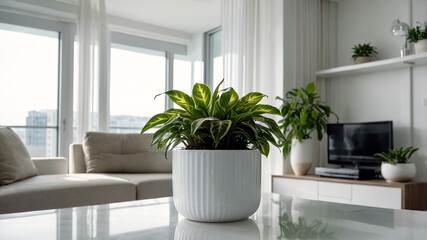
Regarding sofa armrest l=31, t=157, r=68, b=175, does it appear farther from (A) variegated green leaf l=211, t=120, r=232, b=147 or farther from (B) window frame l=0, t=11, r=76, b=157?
(A) variegated green leaf l=211, t=120, r=232, b=147

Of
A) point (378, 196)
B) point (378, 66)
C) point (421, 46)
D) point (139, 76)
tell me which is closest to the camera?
point (378, 196)

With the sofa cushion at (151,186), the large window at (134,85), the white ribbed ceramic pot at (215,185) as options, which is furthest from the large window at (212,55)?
the white ribbed ceramic pot at (215,185)

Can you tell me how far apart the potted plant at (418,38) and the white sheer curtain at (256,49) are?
1.26 m

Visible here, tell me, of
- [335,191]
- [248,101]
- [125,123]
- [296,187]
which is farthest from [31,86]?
[248,101]

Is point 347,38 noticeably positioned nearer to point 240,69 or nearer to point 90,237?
point 240,69

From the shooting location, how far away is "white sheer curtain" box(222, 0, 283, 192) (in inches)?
168

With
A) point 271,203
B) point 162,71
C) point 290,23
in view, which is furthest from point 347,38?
point 271,203

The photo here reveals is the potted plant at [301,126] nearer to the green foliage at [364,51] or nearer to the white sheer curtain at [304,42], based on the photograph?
the white sheer curtain at [304,42]

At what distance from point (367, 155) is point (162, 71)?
134 inches

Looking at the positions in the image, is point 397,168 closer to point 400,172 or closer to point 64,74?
point 400,172

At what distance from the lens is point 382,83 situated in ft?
13.3

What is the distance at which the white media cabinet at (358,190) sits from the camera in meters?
3.16

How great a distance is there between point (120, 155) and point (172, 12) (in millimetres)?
2291

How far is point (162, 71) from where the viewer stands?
6.04m
